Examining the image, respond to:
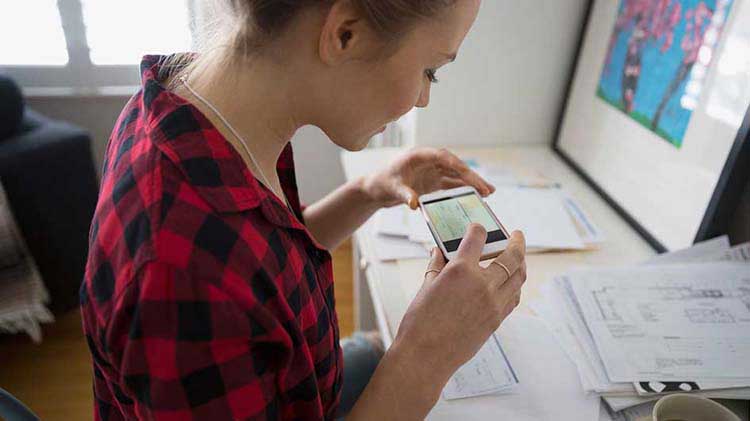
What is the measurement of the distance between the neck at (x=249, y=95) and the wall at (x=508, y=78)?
671 millimetres

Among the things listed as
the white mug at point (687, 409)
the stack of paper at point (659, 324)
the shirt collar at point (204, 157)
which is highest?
the shirt collar at point (204, 157)

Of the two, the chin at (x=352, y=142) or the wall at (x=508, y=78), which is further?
the wall at (x=508, y=78)

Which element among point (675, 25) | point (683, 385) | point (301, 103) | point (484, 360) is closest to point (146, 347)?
point (301, 103)

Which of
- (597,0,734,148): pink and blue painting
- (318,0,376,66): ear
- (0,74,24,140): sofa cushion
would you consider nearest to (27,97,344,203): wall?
(0,74,24,140): sofa cushion

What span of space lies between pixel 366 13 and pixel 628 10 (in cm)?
72

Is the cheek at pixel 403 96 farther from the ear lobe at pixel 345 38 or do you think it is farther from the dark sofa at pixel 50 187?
the dark sofa at pixel 50 187

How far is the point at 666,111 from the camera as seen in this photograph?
92 centimetres

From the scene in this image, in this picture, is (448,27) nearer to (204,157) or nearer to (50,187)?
(204,157)

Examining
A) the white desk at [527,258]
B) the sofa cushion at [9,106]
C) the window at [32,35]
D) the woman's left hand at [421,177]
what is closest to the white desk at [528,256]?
the white desk at [527,258]

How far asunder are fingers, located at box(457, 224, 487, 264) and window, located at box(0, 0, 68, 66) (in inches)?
63.9

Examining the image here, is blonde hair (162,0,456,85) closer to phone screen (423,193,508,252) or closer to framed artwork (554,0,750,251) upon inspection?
phone screen (423,193,508,252)

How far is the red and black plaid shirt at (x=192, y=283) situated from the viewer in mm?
444

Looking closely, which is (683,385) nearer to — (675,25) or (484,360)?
(484,360)

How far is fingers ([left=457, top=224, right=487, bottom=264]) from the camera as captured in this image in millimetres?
646
